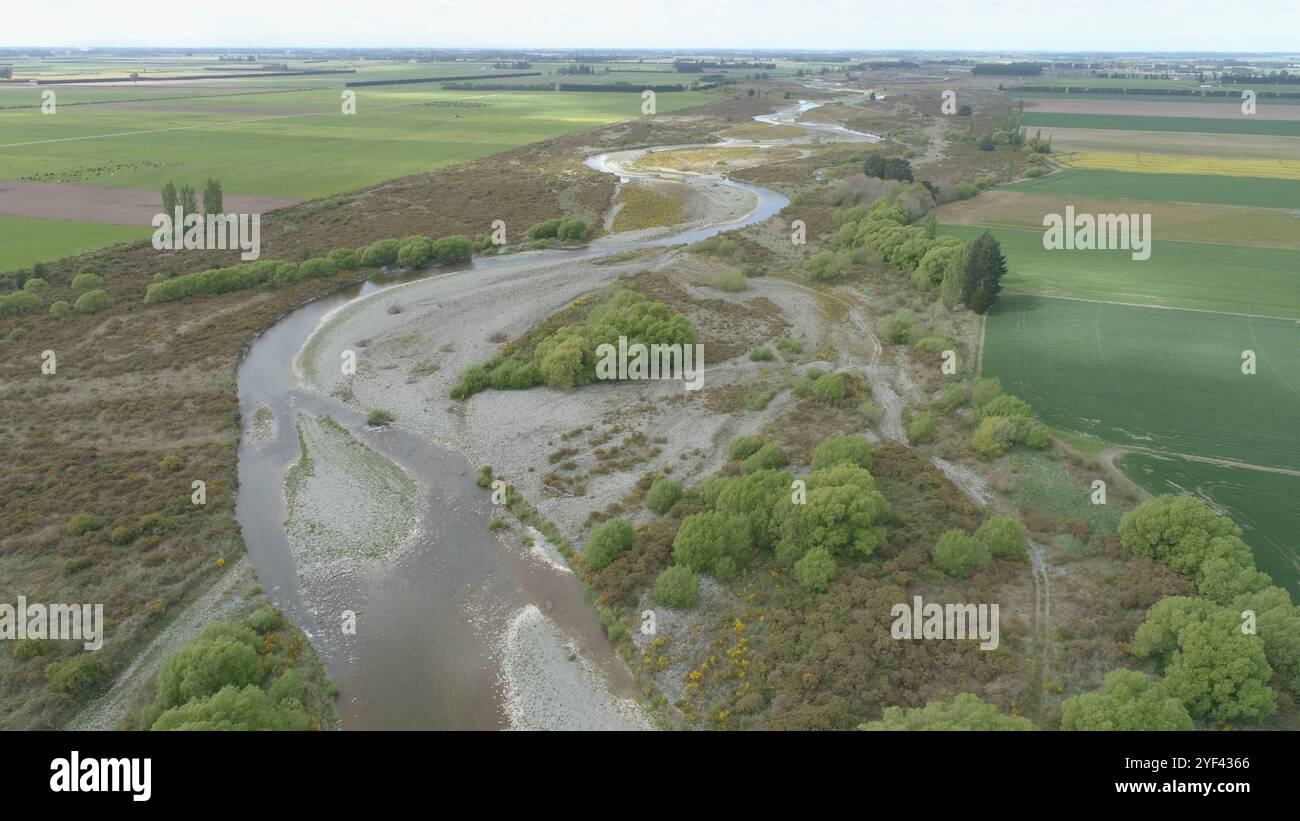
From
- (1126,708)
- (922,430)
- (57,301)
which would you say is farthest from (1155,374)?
(57,301)

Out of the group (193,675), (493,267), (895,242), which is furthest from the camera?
(493,267)

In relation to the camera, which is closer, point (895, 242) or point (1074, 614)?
point (1074, 614)

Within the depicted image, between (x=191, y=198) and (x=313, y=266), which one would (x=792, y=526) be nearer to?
(x=313, y=266)

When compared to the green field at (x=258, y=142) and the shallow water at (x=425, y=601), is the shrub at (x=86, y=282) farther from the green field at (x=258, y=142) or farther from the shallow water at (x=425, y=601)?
the green field at (x=258, y=142)

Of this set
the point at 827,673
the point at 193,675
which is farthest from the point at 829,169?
the point at 193,675

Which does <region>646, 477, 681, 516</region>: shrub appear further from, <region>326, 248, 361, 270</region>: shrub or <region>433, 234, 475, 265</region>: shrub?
<region>326, 248, 361, 270</region>: shrub
